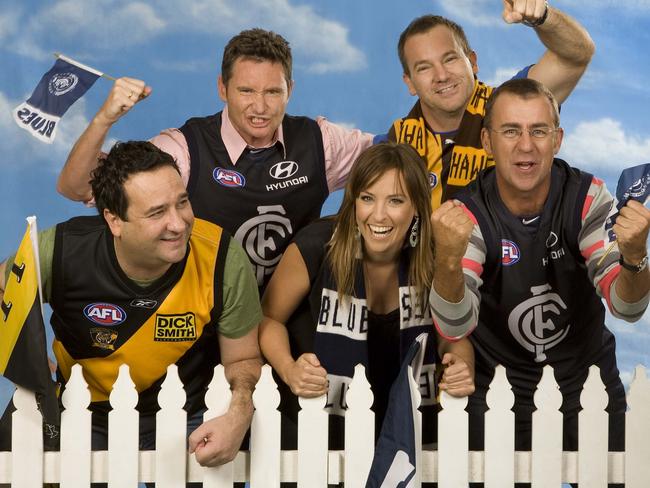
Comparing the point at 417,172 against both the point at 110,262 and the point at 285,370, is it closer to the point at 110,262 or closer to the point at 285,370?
the point at 285,370

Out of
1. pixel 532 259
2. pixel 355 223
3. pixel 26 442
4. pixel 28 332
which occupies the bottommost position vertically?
pixel 26 442

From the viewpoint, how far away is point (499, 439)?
3863mm

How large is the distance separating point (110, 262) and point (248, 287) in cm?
50

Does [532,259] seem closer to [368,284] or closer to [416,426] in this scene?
[368,284]

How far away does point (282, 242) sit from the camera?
460cm

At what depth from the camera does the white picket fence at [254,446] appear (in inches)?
148

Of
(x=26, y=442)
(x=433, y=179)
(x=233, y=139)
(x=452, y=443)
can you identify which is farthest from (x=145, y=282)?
(x=433, y=179)

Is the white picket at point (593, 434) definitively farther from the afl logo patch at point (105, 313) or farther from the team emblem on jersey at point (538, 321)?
the afl logo patch at point (105, 313)

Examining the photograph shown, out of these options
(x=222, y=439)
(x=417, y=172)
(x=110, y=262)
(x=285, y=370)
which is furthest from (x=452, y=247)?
(x=110, y=262)

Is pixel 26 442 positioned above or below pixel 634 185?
below

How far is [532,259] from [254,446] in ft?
A: 4.14

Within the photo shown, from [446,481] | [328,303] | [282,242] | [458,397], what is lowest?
[446,481]

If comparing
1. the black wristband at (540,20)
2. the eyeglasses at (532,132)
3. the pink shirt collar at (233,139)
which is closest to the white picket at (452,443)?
the eyeglasses at (532,132)

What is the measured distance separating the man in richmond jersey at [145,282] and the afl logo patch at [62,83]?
492mm
